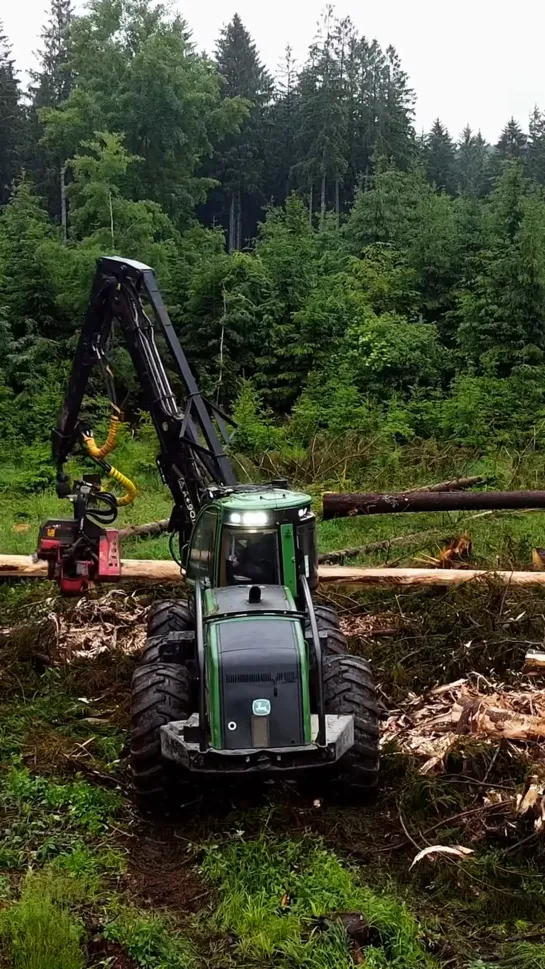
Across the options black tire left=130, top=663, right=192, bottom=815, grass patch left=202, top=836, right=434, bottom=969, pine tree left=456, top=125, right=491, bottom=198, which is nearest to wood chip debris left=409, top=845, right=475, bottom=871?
grass patch left=202, top=836, right=434, bottom=969

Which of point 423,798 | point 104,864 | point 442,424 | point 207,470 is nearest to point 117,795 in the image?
point 104,864

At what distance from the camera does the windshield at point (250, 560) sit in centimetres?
664

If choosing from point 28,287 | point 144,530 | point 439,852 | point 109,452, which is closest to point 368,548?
point 144,530

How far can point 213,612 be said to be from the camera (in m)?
6.05

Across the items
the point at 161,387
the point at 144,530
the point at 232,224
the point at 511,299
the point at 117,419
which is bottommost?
the point at 144,530

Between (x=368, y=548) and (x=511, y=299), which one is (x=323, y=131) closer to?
(x=511, y=299)

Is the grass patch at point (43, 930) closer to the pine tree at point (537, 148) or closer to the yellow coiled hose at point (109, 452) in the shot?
the yellow coiled hose at point (109, 452)

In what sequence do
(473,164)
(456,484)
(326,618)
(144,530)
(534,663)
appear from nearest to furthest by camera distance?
(326,618) → (534,663) → (144,530) → (456,484) → (473,164)

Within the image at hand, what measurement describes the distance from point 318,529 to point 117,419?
5.30 m

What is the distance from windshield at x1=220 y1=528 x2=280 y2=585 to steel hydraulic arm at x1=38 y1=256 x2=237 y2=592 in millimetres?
1551

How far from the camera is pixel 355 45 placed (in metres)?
53.4

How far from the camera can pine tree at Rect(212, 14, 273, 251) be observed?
46500 millimetres

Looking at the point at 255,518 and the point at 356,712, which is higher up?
the point at 255,518

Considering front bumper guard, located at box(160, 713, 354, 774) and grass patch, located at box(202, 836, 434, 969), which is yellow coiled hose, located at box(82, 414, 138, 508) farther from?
grass patch, located at box(202, 836, 434, 969)
